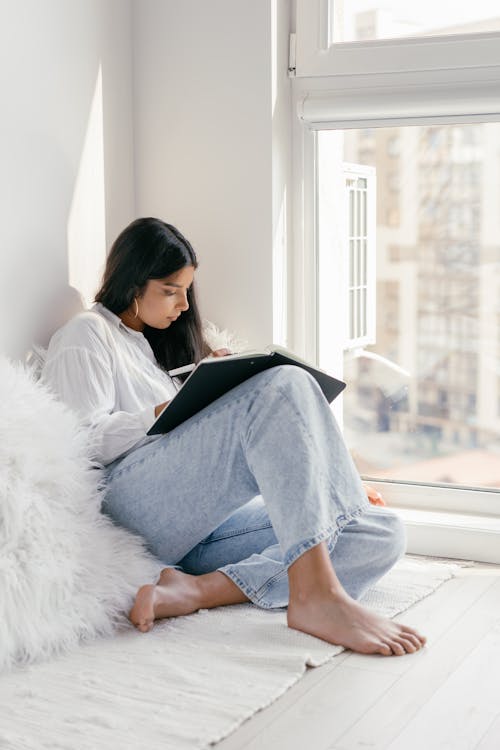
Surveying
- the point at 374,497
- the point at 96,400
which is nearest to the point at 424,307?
the point at 374,497

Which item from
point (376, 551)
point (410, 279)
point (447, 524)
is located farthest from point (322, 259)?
point (376, 551)

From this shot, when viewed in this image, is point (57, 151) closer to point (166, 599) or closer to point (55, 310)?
point (55, 310)

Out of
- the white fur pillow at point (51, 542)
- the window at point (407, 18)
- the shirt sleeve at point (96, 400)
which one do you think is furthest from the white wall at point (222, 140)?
the white fur pillow at point (51, 542)

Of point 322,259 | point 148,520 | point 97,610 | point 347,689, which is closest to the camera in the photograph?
point 347,689

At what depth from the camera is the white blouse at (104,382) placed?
2.30 metres

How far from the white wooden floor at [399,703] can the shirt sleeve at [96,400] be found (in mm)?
691

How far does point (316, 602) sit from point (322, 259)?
4.15 ft

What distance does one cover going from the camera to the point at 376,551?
2.30m

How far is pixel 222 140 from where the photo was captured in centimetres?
293

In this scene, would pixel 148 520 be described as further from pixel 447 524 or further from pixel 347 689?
pixel 447 524

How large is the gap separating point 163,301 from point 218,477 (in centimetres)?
56

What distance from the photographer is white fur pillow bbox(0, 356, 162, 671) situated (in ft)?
6.29

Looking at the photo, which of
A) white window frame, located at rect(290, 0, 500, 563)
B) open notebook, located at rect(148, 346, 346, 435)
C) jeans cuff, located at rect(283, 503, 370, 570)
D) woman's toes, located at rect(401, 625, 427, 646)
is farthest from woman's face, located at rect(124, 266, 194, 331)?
woman's toes, located at rect(401, 625, 427, 646)

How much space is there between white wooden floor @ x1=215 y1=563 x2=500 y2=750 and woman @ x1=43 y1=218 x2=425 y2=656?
90mm
